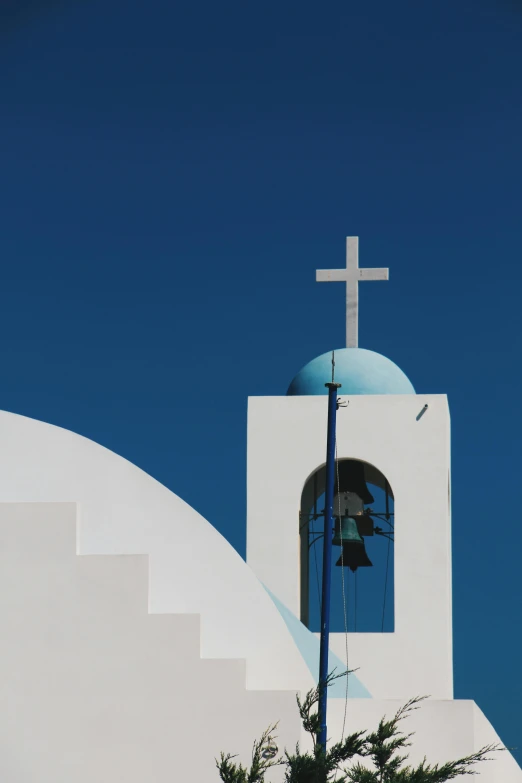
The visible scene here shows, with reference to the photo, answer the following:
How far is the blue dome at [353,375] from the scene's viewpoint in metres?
15.7

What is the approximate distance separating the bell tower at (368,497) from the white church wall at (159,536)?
3415mm

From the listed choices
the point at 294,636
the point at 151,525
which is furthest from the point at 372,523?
the point at 151,525

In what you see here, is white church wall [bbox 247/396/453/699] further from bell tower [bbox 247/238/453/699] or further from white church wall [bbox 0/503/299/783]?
white church wall [bbox 0/503/299/783]

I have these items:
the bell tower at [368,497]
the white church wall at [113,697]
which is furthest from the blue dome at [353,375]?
the white church wall at [113,697]

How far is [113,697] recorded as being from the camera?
10266 millimetres

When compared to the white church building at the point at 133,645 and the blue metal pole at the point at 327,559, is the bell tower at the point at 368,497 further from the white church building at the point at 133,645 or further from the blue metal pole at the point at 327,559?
the blue metal pole at the point at 327,559

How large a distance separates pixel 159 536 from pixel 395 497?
178 inches

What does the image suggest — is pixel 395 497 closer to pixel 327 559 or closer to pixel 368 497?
pixel 368 497

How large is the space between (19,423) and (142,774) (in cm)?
308

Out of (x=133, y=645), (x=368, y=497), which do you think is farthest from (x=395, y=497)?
(x=133, y=645)

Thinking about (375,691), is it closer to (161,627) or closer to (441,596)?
(441,596)

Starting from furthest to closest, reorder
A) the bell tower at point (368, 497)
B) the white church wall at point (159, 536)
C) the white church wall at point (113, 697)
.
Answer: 1. the bell tower at point (368, 497)
2. the white church wall at point (159, 536)
3. the white church wall at point (113, 697)

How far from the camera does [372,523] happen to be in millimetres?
15758

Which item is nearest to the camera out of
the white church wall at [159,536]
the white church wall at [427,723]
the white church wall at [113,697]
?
the white church wall at [113,697]
